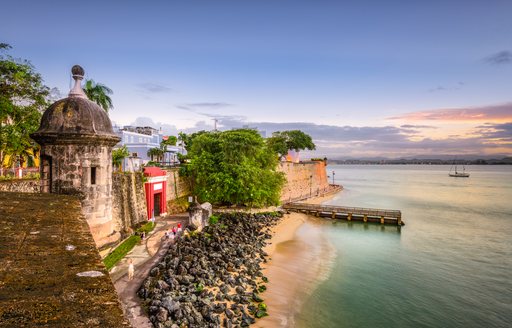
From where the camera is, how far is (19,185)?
16750mm

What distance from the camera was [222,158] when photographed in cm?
3272

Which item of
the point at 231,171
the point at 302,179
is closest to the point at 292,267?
the point at 231,171

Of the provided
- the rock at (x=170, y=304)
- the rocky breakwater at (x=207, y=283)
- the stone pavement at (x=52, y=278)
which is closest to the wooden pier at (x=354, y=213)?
the rocky breakwater at (x=207, y=283)

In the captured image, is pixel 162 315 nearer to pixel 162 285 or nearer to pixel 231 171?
pixel 162 285

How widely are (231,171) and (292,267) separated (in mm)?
13250

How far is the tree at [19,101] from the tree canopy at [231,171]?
580 inches

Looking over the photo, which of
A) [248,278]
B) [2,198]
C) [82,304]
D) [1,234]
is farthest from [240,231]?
[82,304]

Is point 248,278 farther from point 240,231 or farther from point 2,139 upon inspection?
point 2,139

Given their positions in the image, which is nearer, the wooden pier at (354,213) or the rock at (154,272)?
the rock at (154,272)

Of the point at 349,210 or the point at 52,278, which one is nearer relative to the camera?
the point at 52,278

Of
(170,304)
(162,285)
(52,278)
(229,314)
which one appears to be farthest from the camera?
(162,285)

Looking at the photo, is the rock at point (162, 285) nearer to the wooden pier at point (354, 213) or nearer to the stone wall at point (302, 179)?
the wooden pier at point (354, 213)

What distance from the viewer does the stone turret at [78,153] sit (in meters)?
10.1

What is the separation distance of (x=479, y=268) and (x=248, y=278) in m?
19.0
